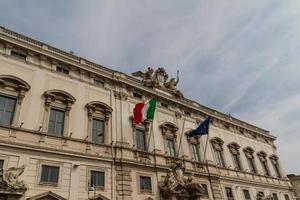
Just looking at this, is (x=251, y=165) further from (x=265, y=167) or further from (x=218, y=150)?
(x=218, y=150)

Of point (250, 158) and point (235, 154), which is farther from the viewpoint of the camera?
point (250, 158)

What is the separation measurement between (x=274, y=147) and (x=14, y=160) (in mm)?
37129

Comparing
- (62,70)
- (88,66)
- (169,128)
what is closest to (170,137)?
(169,128)

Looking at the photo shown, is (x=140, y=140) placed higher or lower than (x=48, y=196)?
higher

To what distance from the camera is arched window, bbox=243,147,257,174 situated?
3269cm

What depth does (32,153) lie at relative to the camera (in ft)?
50.6

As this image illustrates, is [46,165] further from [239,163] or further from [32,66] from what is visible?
[239,163]

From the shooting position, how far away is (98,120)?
20203 mm

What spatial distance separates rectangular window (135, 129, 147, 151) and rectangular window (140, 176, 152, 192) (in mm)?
2457

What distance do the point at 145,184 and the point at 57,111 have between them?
8426 mm

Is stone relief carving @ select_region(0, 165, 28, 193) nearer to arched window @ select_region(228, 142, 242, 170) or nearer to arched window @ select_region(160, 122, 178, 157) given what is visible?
arched window @ select_region(160, 122, 178, 157)

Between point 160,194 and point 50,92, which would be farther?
point 160,194

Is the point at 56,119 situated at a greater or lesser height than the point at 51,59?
lesser

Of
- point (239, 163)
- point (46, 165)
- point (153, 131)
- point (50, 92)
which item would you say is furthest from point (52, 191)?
point (239, 163)
